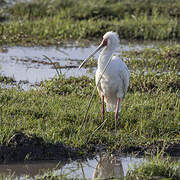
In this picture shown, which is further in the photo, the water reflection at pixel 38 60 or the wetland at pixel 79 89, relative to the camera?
the water reflection at pixel 38 60

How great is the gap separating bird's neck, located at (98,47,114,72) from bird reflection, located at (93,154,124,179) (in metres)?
1.48

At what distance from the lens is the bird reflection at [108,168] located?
500 cm

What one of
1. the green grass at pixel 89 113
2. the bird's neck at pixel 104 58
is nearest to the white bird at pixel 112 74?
the bird's neck at pixel 104 58

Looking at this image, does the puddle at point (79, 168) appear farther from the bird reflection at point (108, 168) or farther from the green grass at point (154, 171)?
the green grass at point (154, 171)

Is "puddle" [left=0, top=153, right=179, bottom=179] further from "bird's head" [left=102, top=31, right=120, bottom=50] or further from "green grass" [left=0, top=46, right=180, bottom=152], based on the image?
"bird's head" [left=102, top=31, right=120, bottom=50]

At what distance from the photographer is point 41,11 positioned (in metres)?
12.9

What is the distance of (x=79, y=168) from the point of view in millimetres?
5109

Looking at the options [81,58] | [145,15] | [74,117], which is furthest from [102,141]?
[145,15]

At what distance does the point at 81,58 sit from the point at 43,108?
143 inches

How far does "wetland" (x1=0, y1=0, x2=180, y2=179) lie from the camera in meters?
5.27

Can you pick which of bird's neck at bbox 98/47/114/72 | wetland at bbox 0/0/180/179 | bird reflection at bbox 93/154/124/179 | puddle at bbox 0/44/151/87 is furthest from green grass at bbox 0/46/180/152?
puddle at bbox 0/44/151/87

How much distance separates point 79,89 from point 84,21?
171 inches

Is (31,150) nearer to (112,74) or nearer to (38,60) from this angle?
(112,74)

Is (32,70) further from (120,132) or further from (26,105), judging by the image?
(120,132)
